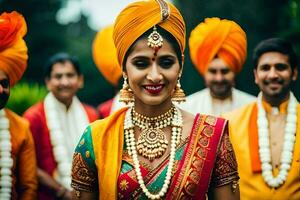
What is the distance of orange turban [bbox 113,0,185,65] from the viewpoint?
365cm

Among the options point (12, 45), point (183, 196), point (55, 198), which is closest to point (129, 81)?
point (183, 196)

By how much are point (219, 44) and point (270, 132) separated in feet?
5.10

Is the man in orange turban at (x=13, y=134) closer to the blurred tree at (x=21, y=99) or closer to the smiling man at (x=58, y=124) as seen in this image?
the smiling man at (x=58, y=124)

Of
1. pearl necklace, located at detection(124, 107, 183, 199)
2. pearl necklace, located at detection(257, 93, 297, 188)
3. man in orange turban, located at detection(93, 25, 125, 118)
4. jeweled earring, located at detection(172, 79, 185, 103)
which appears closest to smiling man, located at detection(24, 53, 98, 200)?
man in orange turban, located at detection(93, 25, 125, 118)

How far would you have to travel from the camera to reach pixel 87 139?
3793 mm

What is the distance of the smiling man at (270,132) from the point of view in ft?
16.9

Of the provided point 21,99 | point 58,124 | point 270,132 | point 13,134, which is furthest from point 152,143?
point 21,99

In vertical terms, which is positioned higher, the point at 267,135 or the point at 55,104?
the point at 55,104

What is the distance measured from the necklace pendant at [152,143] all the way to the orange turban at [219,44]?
2.96 metres

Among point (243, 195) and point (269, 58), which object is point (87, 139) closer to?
point (243, 195)

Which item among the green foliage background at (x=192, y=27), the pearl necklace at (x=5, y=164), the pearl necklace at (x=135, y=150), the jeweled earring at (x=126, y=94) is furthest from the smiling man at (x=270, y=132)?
the green foliage background at (x=192, y=27)

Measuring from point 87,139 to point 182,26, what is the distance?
38.2 inches

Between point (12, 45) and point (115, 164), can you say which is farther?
point (12, 45)

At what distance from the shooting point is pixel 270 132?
5527mm
